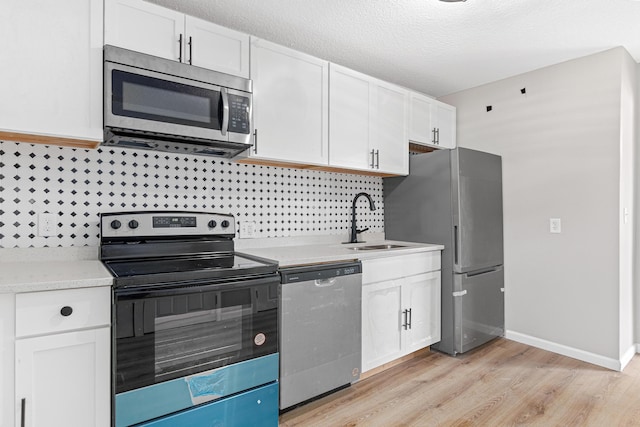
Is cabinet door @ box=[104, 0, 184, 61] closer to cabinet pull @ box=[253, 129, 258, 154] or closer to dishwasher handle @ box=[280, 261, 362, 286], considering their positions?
cabinet pull @ box=[253, 129, 258, 154]

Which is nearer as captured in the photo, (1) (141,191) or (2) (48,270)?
(2) (48,270)

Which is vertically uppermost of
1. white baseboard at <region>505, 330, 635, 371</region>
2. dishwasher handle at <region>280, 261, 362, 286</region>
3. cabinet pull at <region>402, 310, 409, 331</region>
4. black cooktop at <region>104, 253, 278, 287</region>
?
black cooktop at <region>104, 253, 278, 287</region>

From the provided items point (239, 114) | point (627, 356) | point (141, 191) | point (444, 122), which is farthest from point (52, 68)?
point (627, 356)

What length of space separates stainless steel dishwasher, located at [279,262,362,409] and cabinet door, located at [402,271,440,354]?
0.54m

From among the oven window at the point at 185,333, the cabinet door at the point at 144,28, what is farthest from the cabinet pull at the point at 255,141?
the oven window at the point at 185,333

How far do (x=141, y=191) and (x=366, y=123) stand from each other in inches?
67.0

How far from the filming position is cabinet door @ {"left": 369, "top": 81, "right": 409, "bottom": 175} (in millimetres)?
2916

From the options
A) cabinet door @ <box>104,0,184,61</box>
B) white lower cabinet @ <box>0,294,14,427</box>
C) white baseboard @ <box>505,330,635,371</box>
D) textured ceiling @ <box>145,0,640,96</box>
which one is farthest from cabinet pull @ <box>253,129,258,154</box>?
white baseboard @ <box>505,330,635,371</box>

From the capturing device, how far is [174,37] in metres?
1.94

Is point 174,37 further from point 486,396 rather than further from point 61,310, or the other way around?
point 486,396

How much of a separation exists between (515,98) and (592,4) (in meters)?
1.17

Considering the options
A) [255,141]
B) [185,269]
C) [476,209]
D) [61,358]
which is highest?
[255,141]

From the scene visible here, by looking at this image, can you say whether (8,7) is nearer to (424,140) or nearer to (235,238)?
(235,238)

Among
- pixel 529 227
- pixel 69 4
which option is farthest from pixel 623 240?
pixel 69 4
